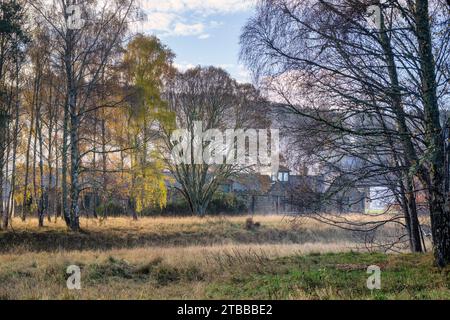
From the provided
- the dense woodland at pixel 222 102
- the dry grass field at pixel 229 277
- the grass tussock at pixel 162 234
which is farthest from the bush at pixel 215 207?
the dry grass field at pixel 229 277

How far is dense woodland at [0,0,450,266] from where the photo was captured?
786cm

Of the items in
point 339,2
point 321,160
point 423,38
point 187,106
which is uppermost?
point 187,106

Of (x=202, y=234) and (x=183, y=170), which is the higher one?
(x=183, y=170)

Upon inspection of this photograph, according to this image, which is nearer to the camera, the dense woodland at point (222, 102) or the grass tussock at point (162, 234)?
the dense woodland at point (222, 102)

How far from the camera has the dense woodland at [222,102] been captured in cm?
786

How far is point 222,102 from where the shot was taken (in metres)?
30.5

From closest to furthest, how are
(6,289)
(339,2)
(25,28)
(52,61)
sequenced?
(6,289)
(339,2)
(25,28)
(52,61)

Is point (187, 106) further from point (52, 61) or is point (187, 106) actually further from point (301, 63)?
point (301, 63)

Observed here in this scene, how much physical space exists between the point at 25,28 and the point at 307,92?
568 inches

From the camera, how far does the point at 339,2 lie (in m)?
8.23

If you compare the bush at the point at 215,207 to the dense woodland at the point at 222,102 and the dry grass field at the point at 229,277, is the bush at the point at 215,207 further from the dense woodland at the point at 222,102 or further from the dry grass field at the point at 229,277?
the dry grass field at the point at 229,277

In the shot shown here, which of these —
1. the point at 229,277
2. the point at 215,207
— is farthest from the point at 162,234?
the point at 215,207
